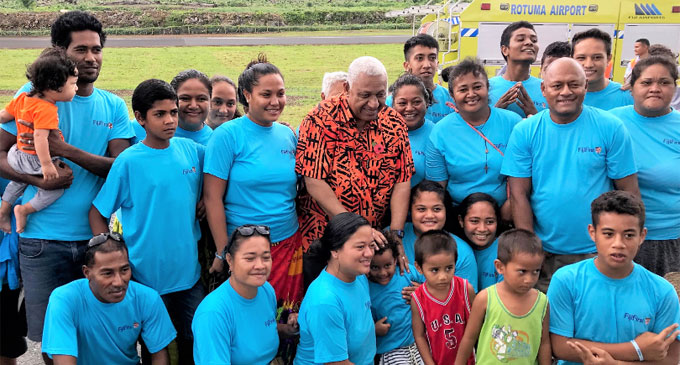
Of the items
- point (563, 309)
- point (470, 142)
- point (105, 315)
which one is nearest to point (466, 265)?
point (563, 309)

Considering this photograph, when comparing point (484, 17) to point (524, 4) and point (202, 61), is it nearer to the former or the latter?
point (524, 4)

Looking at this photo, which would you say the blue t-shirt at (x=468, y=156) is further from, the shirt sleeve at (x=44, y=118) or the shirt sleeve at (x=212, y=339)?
the shirt sleeve at (x=44, y=118)

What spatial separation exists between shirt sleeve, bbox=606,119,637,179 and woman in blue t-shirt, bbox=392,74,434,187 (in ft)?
4.53

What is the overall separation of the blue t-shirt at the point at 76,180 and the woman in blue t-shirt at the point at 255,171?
76 centimetres

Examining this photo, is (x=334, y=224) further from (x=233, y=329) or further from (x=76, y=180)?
(x=76, y=180)

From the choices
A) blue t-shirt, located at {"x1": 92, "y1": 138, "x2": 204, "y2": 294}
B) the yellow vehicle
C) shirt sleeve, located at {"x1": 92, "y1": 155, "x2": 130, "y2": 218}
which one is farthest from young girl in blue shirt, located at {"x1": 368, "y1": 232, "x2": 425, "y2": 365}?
the yellow vehicle

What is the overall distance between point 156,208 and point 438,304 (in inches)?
77.3

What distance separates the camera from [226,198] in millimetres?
4309

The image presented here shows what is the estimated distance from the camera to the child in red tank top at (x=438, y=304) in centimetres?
406

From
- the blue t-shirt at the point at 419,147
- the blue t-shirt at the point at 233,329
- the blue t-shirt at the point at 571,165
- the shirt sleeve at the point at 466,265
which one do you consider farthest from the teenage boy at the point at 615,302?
the blue t-shirt at the point at 233,329

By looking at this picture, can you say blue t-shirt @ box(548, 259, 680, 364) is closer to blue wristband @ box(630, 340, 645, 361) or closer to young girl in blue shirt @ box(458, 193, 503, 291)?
blue wristband @ box(630, 340, 645, 361)

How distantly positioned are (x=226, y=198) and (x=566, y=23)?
994 centimetres

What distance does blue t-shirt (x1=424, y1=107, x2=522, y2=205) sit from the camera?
181 inches

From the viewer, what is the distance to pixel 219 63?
24.6m
